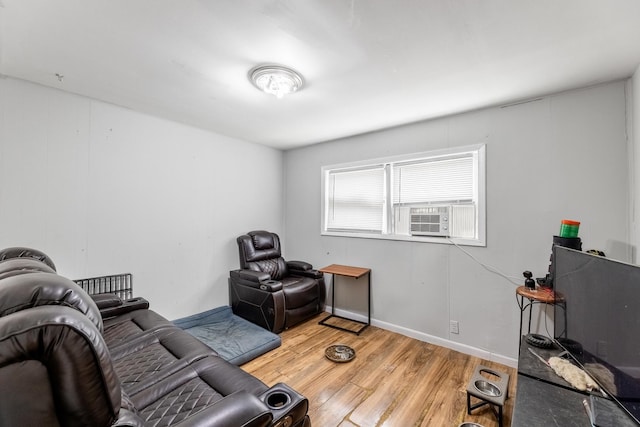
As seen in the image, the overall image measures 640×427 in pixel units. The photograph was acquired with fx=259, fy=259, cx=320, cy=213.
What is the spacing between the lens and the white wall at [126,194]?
2.21 m

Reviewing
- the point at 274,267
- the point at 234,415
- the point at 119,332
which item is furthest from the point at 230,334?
the point at 234,415

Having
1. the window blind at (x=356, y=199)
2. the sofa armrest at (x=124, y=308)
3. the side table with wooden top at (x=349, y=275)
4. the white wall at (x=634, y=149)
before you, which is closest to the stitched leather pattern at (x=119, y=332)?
the sofa armrest at (x=124, y=308)

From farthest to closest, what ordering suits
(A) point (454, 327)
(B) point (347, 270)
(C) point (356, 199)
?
(C) point (356, 199)
(B) point (347, 270)
(A) point (454, 327)

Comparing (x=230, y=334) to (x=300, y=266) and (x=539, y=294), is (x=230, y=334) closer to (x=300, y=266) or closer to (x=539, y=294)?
(x=300, y=266)

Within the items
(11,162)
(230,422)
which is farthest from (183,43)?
(230,422)

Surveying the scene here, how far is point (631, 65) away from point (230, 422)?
3.29 meters

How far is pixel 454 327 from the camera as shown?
108 inches

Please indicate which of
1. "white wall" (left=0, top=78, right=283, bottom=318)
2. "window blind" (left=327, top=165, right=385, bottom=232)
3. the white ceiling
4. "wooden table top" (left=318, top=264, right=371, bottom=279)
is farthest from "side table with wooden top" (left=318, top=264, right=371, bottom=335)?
the white ceiling

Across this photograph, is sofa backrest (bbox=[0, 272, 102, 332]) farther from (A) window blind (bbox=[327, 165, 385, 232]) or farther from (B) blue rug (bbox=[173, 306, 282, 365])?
(A) window blind (bbox=[327, 165, 385, 232])

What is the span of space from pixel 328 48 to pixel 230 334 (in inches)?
115

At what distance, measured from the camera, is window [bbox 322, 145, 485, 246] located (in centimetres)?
275

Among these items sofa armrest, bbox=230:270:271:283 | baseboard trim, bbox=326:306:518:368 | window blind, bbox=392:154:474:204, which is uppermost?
window blind, bbox=392:154:474:204

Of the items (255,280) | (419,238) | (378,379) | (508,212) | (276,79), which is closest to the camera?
(276,79)

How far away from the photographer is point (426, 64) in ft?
6.27
